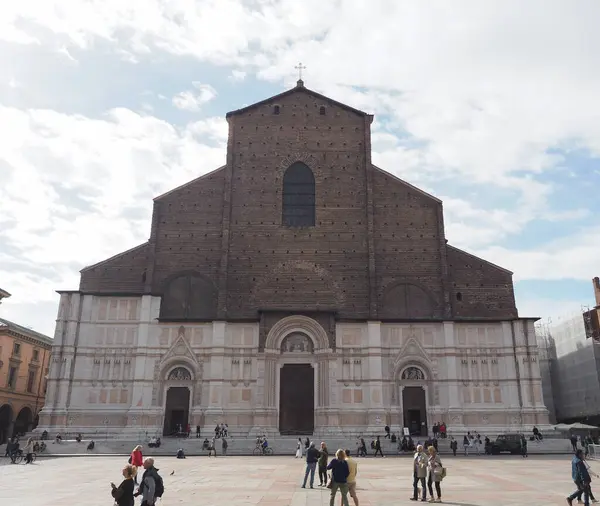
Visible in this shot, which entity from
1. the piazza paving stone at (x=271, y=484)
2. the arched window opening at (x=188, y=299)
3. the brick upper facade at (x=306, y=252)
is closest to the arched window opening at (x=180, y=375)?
the arched window opening at (x=188, y=299)

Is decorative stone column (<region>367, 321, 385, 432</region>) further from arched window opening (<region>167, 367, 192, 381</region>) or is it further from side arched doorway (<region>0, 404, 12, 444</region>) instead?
side arched doorway (<region>0, 404, 12, 444</region>)

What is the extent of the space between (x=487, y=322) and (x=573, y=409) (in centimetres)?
1496

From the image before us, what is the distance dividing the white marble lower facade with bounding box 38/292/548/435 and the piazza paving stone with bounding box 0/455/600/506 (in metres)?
9.57

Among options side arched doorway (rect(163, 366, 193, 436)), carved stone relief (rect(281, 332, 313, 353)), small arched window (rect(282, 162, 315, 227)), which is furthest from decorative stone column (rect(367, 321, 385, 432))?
side arched doorway (rect(163, 366, 193, 436))

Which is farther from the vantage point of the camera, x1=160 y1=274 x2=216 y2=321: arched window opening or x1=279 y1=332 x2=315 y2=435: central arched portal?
x1=160 y1=274 x2=216 y2=321: arched window opening

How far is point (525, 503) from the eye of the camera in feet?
37.4

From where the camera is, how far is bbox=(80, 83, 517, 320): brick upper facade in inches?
1300

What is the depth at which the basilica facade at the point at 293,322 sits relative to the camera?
31266 mm

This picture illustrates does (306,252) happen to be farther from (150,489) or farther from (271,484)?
(150,489)

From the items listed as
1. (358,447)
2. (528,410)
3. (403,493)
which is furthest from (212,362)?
(403,493)

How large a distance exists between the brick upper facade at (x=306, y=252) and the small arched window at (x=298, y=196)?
44cm

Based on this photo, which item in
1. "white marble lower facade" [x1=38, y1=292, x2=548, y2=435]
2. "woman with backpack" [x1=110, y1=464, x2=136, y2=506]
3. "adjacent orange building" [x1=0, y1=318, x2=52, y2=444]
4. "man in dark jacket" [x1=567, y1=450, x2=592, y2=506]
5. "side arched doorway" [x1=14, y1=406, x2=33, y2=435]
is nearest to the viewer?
"woman with backpack" [x1=110, y1=464, x2=136, y2=506]

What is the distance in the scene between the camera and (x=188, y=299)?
3312 centimetres

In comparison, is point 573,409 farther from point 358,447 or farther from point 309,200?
point 309,200
